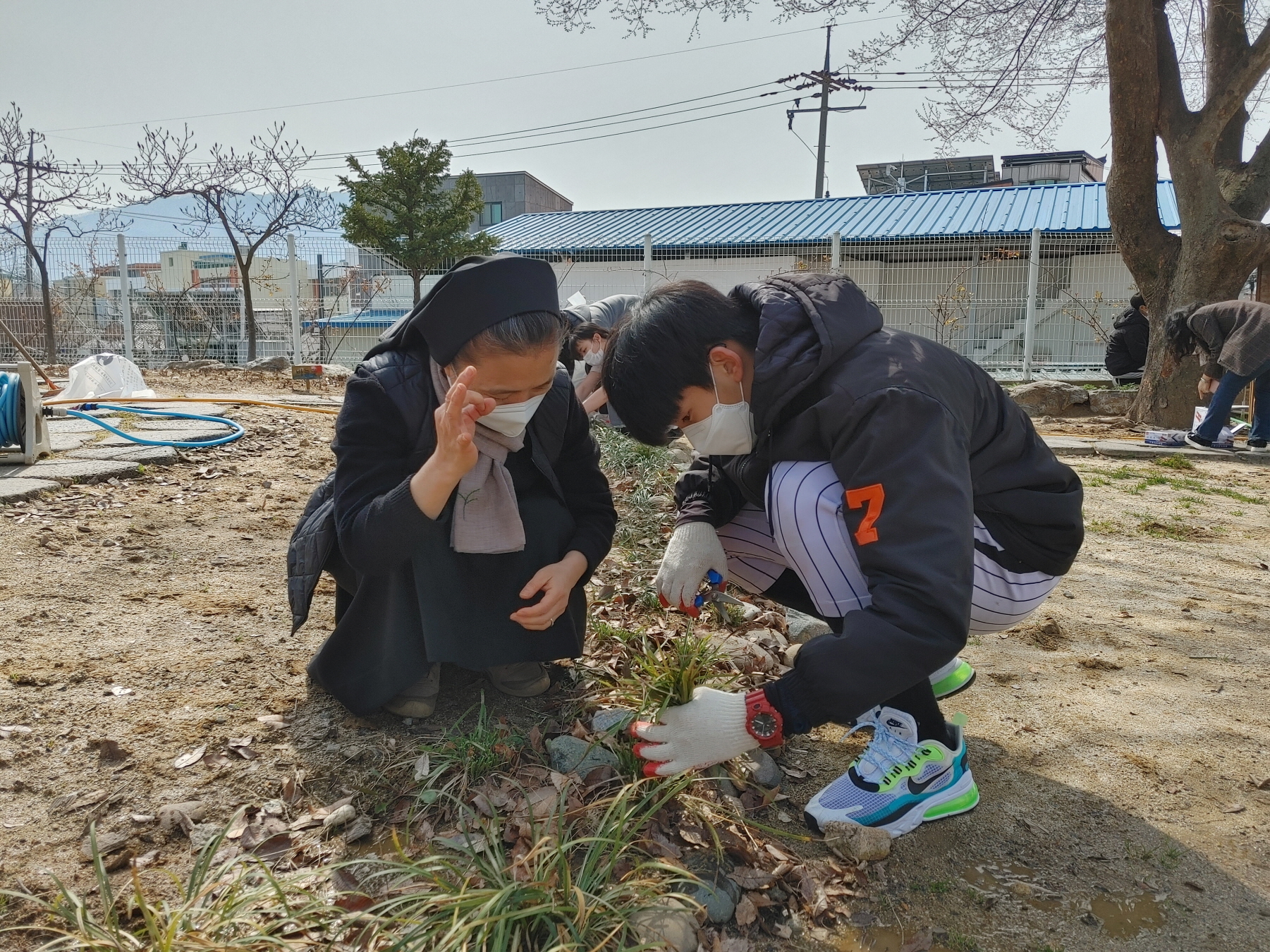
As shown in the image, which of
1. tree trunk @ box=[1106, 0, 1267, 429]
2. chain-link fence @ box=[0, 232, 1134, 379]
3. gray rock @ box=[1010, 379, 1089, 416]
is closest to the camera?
tree trunk @ box=[1106, 0, 1267, 429]

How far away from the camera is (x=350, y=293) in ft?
45.4

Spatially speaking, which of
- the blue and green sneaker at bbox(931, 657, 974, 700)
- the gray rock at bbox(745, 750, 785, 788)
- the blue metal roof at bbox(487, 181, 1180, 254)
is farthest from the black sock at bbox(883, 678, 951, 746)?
the blue metal roof at bbox(487, 181, 1180, 254)

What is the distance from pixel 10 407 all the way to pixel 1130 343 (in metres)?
9.25

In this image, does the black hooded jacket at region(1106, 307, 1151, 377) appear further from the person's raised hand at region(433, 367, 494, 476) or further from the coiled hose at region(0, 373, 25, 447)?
the coiled hose at region(0, 373, 25, 447)

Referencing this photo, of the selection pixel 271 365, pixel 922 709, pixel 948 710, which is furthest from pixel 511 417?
pixel 271 365

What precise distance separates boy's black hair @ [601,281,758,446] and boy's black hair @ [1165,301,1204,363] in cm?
677

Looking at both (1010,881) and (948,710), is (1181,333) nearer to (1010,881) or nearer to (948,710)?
(948,710)

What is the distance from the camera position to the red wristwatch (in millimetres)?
1473

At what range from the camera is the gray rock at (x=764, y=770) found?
1.89 meters

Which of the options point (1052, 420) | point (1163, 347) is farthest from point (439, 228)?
point (1163, 347)

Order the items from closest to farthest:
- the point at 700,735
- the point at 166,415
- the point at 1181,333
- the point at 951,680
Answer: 1. the point at 700,735
2. the point at 951,680
3. the point at 166,415
4. the point at 1181,333

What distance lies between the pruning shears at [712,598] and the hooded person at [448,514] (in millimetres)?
252

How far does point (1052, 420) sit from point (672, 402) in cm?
859

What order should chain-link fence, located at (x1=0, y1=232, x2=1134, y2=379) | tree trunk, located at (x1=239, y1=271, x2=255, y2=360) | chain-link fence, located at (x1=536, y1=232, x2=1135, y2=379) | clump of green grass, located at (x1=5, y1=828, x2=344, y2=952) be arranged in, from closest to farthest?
1. clump of green grass, located at (x1=5, y1=828, x2=344, y2=952)
2. chain-link fence, located at (x1=536, y1=232, x2=1135, y2=379)
3. chain-link fence, located at (x1=0, y1=232, x2=1134, y2=379)
4. tree trunk, located at (x1=239, y1=271, x2=255, y2=360)
